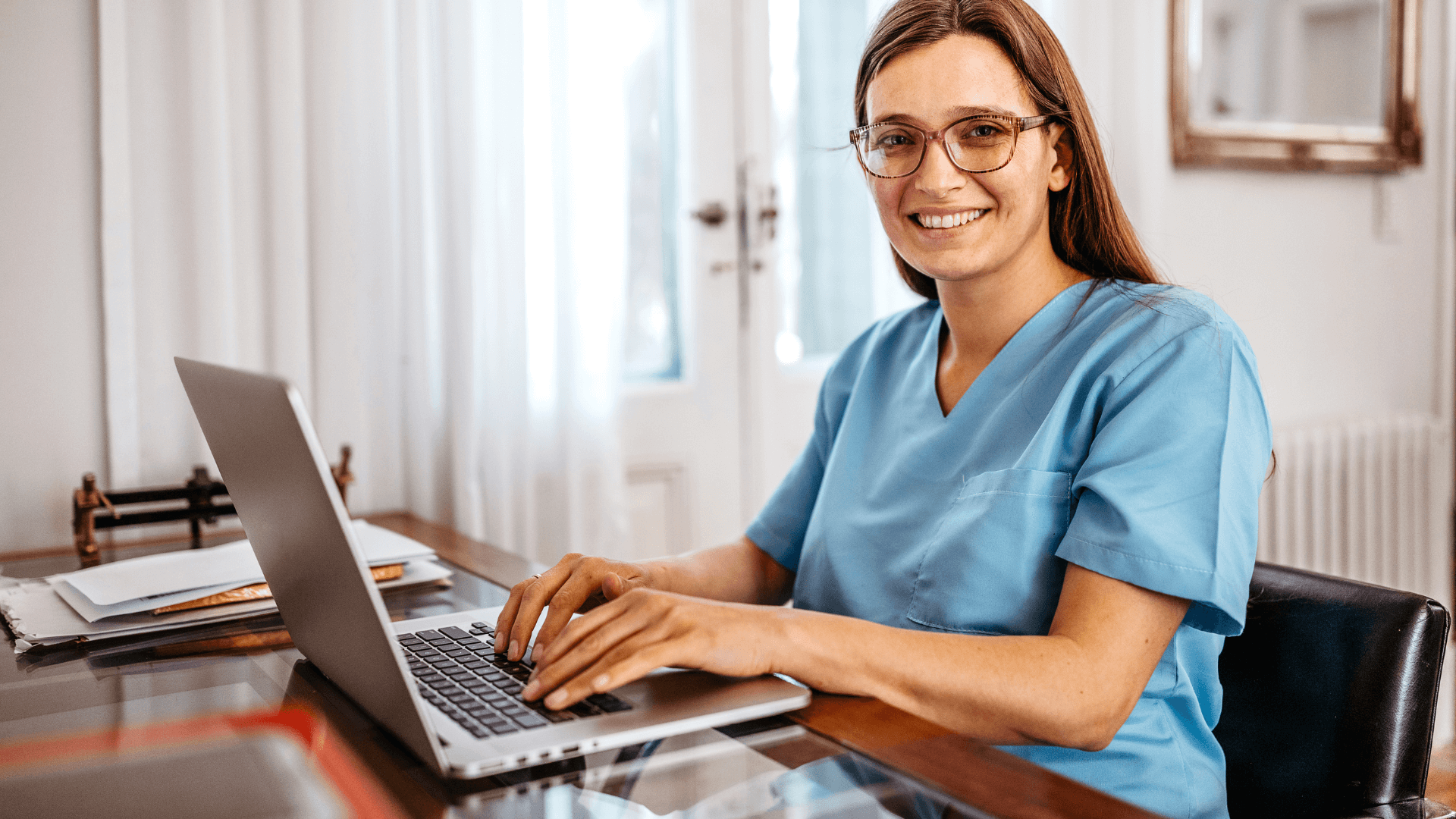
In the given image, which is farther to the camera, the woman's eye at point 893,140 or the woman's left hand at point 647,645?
the woman's eye at point 893,140

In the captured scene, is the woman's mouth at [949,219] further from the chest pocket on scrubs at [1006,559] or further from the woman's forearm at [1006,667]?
the woman's forearm at [1006,667]

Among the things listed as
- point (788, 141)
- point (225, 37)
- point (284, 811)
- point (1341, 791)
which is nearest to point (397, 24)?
point (225, 37)

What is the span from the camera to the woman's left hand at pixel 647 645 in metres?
0.71

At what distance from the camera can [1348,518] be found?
8.89 ft

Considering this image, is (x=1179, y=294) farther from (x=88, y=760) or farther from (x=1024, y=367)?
(x=88, y=760)

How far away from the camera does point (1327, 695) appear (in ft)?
2.93

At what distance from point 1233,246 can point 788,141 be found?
1142 millimetres

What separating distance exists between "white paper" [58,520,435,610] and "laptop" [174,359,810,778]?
20 centimetres

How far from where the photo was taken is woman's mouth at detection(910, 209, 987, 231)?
1.06 m

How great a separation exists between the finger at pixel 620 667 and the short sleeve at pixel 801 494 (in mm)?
524

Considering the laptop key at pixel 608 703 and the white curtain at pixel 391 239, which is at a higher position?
the white curtain at pixel 391 239

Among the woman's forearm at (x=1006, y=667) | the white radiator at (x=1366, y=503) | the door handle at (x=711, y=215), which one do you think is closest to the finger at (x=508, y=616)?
the woman's forearm at (x=1006, y=667)

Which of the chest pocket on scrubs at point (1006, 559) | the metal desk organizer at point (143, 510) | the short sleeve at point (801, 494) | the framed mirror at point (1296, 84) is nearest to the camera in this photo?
the chest pocket on scrubs at point (1006, 559)

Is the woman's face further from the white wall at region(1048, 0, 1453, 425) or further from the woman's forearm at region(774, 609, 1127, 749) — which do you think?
the white wall at region(1048, 0, 1453, 425)
